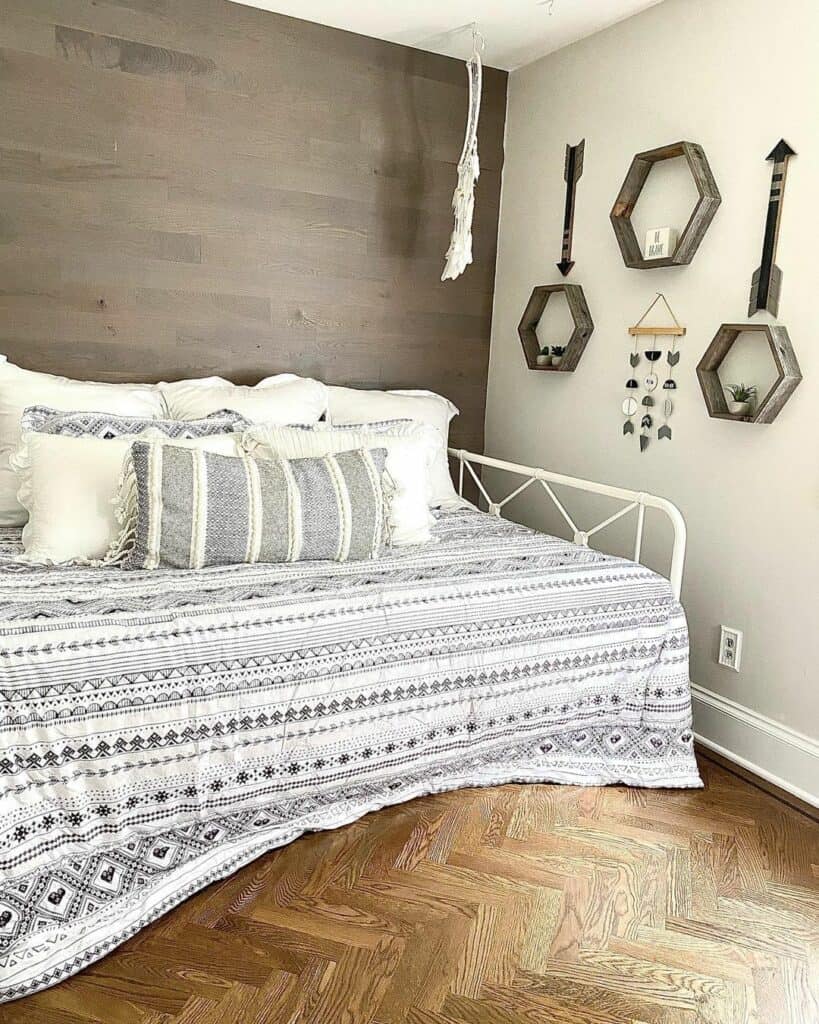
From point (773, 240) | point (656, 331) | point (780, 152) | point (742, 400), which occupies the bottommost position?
point (742, 400)

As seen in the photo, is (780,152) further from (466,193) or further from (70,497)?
(70,497)

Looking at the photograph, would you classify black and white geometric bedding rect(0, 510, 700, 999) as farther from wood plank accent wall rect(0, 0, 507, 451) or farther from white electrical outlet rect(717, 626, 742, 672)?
wood plank accent wall rect(0, 0, 507, 451)

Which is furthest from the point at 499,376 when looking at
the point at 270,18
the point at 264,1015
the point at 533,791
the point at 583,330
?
the point at 264,1015

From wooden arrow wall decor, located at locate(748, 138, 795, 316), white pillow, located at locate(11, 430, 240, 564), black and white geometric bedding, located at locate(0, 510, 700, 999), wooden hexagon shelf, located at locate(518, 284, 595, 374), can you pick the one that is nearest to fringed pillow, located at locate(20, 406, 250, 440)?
white pillow, located at locate(11, 430, 240, 564)

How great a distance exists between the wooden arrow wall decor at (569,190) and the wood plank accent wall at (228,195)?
1.36ft

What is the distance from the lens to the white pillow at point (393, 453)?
7.88 feet

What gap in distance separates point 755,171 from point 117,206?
1.92 m

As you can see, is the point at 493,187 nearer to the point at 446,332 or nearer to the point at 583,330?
the point at 446,332

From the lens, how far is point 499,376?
3459mm

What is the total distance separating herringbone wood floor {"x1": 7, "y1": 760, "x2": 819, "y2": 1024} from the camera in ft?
4.91

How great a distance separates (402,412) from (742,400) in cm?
112

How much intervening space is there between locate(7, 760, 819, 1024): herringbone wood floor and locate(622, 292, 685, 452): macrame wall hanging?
1195 millimetres

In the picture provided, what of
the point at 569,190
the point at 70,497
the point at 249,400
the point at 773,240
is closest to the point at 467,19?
the point at 569,190

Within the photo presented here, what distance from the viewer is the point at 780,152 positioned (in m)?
2.31
